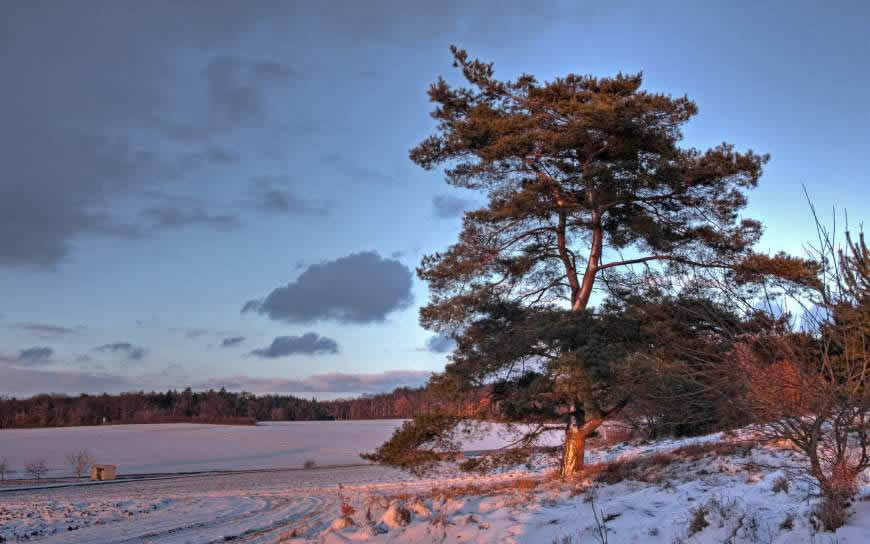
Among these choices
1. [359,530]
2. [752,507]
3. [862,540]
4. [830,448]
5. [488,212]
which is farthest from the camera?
[488,212]

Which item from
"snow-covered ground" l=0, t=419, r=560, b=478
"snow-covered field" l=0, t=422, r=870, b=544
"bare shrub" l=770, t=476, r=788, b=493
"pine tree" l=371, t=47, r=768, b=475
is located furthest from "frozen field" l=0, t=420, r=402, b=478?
"bare shrub" l=770, t=476, r=788, b=493

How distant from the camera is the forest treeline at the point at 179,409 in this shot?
84812mm

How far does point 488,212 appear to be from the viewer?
17.7 m

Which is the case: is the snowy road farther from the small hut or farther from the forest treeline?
the forest treeline

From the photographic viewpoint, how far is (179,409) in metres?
99.1

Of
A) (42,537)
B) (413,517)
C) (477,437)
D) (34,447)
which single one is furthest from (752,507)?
(34,447)

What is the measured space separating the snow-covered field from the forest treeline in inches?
2250

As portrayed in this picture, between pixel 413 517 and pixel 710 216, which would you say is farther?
pixel 710 216

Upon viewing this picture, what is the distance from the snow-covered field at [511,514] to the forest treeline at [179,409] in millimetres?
57152

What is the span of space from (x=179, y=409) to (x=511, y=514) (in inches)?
3856

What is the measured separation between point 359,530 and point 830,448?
21.3ft

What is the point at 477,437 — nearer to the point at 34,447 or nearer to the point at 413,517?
the point at 413,517

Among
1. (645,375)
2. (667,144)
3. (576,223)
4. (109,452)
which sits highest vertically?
(667,144)

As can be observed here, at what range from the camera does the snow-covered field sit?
24.5 feet
